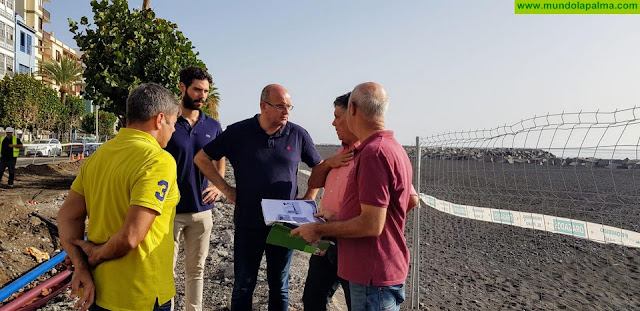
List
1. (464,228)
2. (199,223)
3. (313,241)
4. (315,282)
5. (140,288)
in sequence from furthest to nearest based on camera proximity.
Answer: (464,228)
(199,223)
(315,282)
(313,241)
(140,288)

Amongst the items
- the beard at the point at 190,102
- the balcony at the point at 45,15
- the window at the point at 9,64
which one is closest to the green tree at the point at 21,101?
the window at the point at 9,64

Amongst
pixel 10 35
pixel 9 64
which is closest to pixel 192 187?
pixel 9 64

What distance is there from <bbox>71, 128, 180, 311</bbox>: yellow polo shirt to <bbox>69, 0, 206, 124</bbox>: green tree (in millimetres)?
9719

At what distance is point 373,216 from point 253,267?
4.81 ft

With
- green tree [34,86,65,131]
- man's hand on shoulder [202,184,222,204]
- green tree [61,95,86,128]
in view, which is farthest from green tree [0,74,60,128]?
man's hand on shoulder [202,184,222,204]

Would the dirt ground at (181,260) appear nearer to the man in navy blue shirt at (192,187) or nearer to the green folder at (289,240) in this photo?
the man in navy blue shirt at (192,187)

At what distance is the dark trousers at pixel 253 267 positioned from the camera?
3.28 m

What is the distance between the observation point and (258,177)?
10.8ft

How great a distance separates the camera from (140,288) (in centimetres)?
206

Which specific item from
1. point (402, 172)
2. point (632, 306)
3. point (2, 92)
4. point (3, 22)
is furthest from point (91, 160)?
point (3, 22)

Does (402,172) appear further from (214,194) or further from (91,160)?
(214,194)

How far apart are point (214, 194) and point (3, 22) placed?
166ft

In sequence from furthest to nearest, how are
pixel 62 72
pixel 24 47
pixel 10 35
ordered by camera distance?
1. pixel 24 47
2. pixel 62 72
3. pixel 10 35

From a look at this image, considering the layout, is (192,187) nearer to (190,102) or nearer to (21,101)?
(190,102)
